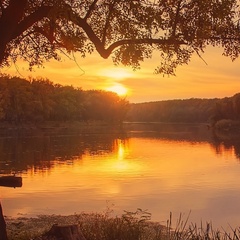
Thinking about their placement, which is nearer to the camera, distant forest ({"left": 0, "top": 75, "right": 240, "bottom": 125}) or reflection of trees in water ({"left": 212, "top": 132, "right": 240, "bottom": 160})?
reflection of trees in water ({"left": 212, "top": 132, "right": 240, "bottom": 160})

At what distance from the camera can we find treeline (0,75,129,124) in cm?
10825

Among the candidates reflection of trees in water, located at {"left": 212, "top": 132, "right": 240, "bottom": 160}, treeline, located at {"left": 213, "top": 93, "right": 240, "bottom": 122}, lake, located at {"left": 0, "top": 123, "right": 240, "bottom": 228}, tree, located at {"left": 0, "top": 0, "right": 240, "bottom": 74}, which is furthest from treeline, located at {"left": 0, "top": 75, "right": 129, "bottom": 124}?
tree, located at {"left": 0, "top": 0, "right": 240, "bottom": 74}

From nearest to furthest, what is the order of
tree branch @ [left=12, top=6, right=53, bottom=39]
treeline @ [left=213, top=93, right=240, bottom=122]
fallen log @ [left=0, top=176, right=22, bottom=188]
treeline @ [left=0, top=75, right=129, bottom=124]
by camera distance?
1. fallen log @ [left=0, top=176, right=22, bottom=188]
2. tree branch @ [left=12, top=6, right=53, bottom=39]
3. treeline @ [left=0, top=75, right=129, bottom=124]
4. treeline @ [left=213, top=93, right=240, bottom=122]

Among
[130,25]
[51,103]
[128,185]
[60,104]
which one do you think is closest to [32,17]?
[130,25]

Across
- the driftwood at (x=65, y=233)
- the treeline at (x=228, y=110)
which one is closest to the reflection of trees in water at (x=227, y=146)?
the treeline at (x=228, y=110)

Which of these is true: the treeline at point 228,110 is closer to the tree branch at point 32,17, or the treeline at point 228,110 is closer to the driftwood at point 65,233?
the tree branch at point 32,17

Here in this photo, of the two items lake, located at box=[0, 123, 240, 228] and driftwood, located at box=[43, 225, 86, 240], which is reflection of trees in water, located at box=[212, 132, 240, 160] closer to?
lake, located at box=[0, 123, 240, 228]

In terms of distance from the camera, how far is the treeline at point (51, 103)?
108 metres

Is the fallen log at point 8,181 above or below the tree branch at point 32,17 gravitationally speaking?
below

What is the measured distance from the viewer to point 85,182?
35.2 meters

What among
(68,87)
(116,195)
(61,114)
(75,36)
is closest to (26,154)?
(116,195)

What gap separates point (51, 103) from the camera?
12300 cm

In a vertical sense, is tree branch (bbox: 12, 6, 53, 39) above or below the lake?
above

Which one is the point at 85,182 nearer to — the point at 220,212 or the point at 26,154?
the point at 220,212
